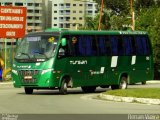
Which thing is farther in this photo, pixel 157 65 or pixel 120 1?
pixel 120 1

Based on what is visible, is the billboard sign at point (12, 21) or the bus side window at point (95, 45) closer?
the bus side window at point (95, 45)

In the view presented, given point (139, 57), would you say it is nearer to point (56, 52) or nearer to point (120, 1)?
point (56, 52)

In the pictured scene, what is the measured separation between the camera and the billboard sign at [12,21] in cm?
4522

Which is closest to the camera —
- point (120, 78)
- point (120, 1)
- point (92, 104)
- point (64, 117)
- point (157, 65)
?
point (64, 117)

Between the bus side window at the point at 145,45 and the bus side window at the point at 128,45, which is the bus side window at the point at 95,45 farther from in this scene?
the bus side window at the point at 145,45

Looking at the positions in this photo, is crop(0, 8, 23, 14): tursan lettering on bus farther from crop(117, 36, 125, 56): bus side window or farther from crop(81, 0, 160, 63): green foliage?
crop(117, 36, 125, 56): bus side window

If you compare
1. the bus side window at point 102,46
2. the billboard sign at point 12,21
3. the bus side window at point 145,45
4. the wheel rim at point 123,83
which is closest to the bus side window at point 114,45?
the bus side window at point 102,46

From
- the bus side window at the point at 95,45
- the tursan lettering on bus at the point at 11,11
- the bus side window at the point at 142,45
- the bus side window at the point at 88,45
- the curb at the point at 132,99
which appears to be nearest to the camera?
the curb at the point at 132,99

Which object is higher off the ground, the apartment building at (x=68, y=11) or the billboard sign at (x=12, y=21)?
the billboard sign at (x=12, y=21)

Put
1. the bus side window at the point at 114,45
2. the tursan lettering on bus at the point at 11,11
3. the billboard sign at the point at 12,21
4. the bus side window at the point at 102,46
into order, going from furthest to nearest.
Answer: the billboard sign at the point at 12,21 < the tursan lettering on bus at the point at 11,11 < the bus side window at the point at 114,45 < the bus side window at the point at 102,46

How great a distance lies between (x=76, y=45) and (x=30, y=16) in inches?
5198

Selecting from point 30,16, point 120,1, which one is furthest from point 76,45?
point 30,16

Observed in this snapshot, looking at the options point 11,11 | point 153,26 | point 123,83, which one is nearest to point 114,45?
point 123,83

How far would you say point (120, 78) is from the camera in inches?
1264
